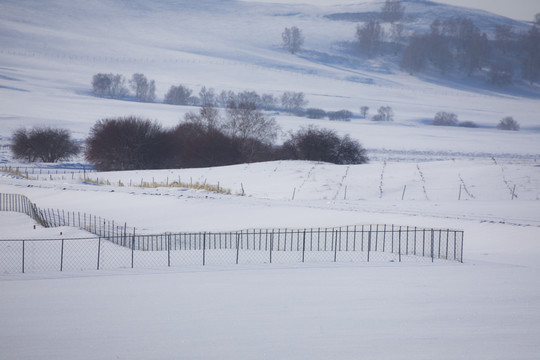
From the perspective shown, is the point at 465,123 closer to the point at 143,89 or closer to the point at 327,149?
the point at 327,149

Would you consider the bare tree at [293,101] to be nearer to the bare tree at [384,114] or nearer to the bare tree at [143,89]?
the bare tree at [384,114]

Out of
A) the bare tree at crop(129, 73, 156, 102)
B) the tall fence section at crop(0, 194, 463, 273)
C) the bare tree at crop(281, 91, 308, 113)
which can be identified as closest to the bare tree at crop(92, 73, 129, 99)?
the bare tree at crop(129, 73, 156, 102)

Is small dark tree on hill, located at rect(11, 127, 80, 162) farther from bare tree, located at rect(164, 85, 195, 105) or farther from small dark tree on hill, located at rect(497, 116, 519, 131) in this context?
small dark tree on hill, located at rect(497, 116, 519, 131)

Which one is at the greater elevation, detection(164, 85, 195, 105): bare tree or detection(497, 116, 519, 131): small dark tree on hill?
detection(164, 85, 195, 105): bare tree

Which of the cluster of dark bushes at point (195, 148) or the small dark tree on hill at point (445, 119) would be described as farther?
the small dark tree on hill at point (445, 119)

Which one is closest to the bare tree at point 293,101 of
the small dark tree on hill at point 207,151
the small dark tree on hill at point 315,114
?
the small dark tree on hill at point 315,114

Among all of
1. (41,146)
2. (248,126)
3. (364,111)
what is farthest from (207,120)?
(364,111)

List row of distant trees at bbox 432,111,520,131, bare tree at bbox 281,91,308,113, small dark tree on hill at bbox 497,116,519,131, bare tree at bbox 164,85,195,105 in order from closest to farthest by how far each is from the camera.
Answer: small dark tree on hill at bbox 497,116,519,131 < row of distant trees at bbox 432,111,520,131 < bare tree at bbox 281,91,308,113 < bare tree at bbox 164,85,195,105

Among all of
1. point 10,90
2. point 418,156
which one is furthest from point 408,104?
point 10,90

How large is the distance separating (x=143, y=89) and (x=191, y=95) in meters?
15.1

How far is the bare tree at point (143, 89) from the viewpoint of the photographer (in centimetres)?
16788

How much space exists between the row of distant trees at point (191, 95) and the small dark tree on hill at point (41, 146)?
7376cm

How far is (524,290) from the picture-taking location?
705 inches

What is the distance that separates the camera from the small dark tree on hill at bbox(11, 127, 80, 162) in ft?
252
